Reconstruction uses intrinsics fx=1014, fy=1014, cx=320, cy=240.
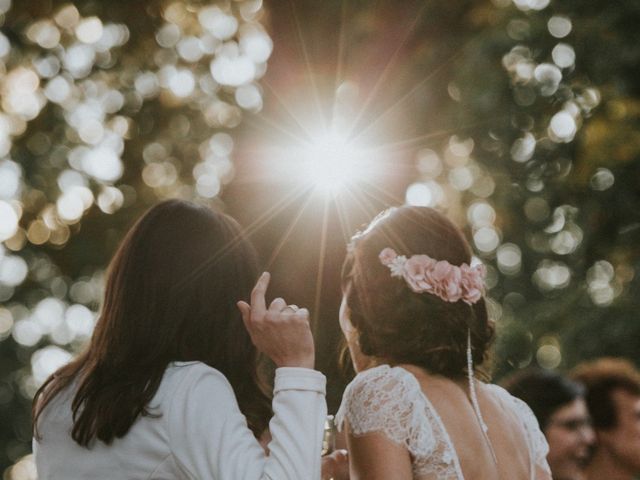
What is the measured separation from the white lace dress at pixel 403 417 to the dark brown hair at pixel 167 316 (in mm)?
470

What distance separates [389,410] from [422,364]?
0.22 m

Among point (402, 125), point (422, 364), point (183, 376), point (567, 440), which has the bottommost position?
point (183, 376)

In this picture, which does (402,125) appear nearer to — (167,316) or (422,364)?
(422,364)

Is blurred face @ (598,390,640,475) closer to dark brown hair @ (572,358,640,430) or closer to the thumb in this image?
dark brown hair @ (572,358,640,430)

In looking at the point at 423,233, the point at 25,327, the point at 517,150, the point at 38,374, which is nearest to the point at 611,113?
the point at 517,150

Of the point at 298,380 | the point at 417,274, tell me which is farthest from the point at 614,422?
the point at 298,380

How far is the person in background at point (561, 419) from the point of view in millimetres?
5770

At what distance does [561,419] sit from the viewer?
5.83m

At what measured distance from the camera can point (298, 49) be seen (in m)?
7.43

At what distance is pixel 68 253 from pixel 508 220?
6467mm

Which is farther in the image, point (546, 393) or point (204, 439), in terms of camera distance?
point (546, 393)

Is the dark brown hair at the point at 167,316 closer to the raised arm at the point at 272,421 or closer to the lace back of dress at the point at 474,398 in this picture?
the raised arm at the point at 272,421

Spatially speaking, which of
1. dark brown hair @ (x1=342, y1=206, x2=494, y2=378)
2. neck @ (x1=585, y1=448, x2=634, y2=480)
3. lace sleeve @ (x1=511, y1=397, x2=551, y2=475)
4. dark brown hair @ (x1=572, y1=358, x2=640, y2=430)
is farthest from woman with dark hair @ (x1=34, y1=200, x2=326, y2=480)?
dark brown hair @ (x1=572, y1=358, x2=640, y2=430)

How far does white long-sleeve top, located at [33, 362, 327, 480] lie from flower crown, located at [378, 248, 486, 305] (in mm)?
762
